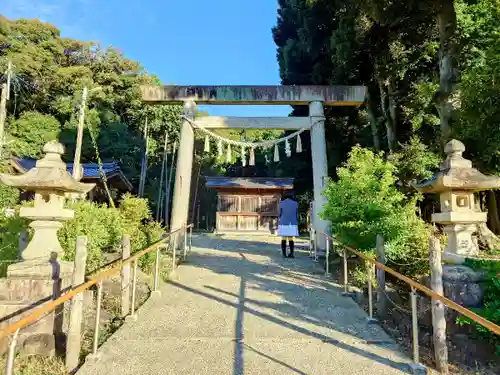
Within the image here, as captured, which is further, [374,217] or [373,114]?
[373,114]

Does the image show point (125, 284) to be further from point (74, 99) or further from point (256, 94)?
point (74, 99)

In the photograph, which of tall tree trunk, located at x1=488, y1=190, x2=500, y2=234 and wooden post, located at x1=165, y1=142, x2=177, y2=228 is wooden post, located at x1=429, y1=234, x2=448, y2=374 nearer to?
tall tree trunk, located at x1=488, y1=190, x2=500, y2=234

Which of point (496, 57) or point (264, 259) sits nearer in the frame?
point (496, 57)

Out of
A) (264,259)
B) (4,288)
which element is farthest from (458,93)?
(4,288)

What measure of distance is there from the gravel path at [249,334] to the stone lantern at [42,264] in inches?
32.5

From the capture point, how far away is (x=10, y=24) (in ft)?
78.6

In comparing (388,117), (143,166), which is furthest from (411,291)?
(143,166)

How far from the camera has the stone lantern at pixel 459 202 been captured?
4789mm

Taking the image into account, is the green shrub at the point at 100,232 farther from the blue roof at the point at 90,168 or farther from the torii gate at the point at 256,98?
the blue roof at the point at 90,168

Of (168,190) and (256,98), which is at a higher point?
(256,98)

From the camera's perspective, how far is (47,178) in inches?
181

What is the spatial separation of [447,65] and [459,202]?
6.10 metres

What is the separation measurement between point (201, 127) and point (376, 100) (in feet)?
30.8

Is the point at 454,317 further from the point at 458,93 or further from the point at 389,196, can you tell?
the point at 458,93
